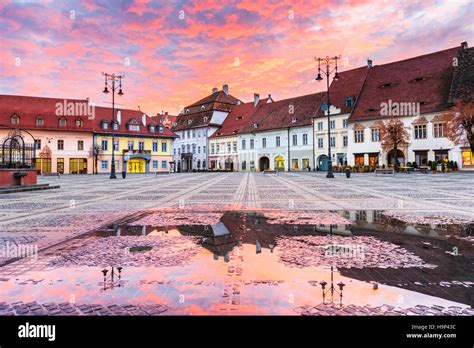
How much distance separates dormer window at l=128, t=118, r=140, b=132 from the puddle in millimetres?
63304

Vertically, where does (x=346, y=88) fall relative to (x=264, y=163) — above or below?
above

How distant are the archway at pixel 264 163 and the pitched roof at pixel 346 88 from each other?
15.4 meters

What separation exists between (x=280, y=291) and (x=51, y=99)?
227ft

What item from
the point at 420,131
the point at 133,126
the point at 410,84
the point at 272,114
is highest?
the point at 410,84

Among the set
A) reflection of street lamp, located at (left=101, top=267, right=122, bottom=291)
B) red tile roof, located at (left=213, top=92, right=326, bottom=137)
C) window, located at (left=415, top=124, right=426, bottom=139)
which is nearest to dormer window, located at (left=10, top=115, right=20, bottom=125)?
red tile roof, located at (left=213, top=92, right=326, bottom=137)

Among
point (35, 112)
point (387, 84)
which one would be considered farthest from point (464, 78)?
point (35, 112)

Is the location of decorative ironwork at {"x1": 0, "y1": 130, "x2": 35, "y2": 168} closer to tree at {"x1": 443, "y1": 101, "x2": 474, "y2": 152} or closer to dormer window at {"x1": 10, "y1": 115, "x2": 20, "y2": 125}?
tree at {"x1": 443, "y1": 101, "x2": 474, "y2": 152}

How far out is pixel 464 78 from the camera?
4309cm

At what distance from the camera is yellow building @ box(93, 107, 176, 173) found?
63062 millimetres

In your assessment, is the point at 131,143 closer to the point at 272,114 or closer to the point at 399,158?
the point at 272,114

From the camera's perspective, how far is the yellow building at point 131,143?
207ft

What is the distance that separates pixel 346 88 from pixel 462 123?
75.8ft
